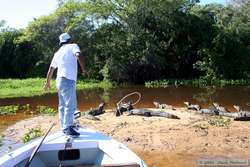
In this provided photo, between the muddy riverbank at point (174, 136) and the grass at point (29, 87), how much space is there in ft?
38.3

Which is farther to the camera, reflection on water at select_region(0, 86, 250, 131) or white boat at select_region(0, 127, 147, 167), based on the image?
reflection on water at select_region(0, 86, 250, 131)

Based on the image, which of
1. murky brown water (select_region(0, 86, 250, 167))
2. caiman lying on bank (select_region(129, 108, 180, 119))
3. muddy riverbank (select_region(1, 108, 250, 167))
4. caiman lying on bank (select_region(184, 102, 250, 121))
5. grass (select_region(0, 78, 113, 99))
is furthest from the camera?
grass (select_region(0, 78, 113, 99))

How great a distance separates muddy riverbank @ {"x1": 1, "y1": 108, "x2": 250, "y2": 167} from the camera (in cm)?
1019

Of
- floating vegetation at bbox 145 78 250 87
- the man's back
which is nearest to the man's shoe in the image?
the man's back

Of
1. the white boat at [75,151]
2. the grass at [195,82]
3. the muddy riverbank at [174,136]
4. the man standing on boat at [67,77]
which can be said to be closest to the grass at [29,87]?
the grass at [195,82]

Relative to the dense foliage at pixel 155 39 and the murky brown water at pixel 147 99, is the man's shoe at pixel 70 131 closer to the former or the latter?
the murky brown water at pixel 147 99

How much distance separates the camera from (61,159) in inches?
298

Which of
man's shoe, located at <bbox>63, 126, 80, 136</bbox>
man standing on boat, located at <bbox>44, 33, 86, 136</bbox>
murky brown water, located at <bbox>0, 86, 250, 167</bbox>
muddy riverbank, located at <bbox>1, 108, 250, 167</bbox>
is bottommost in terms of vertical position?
muddy riverbank, located at <bbox>1, 108, 250, 167</bbox>

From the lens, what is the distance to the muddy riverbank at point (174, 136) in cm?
1019

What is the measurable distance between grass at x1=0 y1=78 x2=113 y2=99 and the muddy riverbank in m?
11.7

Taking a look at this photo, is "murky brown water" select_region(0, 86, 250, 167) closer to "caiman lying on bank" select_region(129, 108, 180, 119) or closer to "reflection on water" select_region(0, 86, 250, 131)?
"reflection on water" select_region(0, 86, 250, 131)

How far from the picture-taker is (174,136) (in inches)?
453

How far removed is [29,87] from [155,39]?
956cm

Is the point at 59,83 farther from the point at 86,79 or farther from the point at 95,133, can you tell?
the point at 86,79
